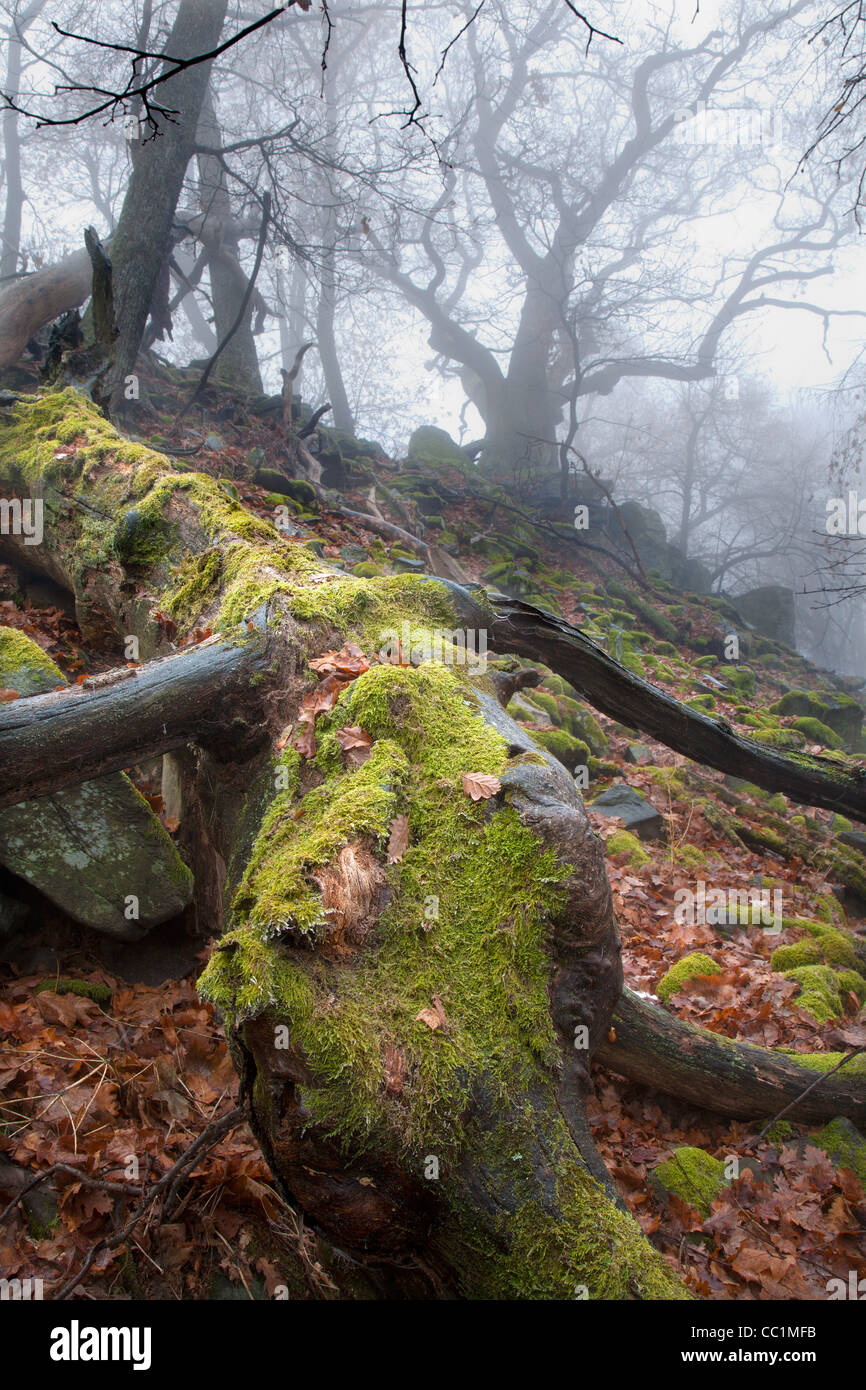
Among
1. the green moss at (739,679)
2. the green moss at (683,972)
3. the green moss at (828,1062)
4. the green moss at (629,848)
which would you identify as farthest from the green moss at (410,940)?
the green moss at (739,679)

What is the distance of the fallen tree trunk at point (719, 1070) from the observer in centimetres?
329

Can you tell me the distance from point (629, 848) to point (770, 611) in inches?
686

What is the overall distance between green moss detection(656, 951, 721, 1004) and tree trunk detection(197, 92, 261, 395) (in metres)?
14.3

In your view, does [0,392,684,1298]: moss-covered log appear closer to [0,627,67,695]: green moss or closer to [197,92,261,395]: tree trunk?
[0,627,67,695]: green moss

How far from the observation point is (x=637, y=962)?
4609mm

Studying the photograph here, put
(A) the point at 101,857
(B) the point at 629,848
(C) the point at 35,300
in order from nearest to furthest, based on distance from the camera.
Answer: (A) the point at 101,857, (B) the point at 629,848, (C) the point at 35,300

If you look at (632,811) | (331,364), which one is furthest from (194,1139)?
(331,364)

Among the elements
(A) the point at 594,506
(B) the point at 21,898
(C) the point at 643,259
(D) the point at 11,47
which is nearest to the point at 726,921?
(B) the point at 21,898

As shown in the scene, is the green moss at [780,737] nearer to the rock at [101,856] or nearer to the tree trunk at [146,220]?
the rock at [101,856]

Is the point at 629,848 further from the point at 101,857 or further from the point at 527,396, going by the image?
the point at 527,396

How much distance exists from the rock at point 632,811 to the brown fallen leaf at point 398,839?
4588 millimetres

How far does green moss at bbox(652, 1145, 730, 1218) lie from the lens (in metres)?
3.13

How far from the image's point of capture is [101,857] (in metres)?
3.57

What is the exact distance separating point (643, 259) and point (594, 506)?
12.6 meters
